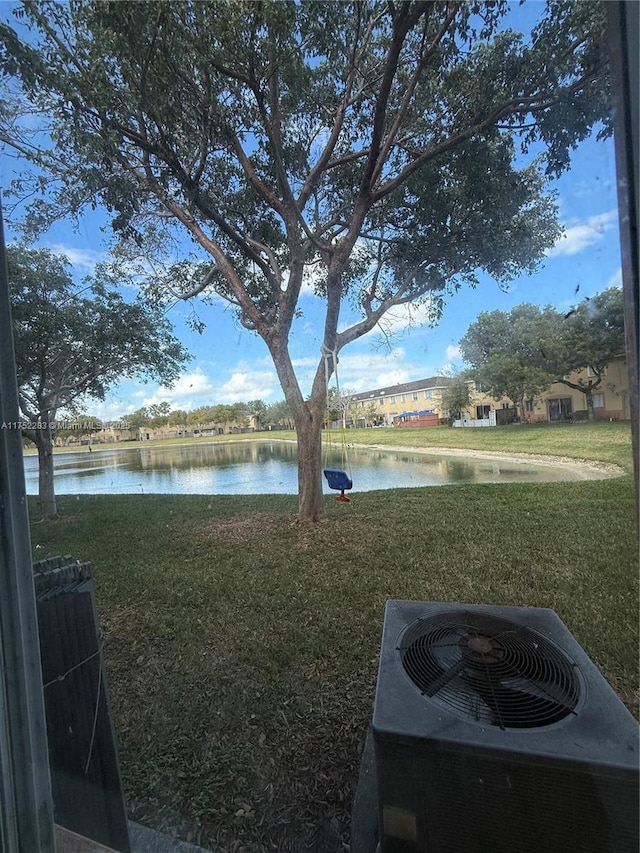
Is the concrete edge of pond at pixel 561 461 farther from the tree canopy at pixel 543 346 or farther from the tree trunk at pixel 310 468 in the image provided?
the tree trunk at pixel 310 468

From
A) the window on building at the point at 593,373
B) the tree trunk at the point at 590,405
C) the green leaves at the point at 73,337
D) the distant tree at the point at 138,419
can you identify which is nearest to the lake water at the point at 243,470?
the distant tree at the point at 138,419

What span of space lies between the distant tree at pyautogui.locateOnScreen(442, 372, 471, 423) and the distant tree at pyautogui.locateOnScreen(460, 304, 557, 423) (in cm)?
7

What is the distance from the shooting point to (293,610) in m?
2.06

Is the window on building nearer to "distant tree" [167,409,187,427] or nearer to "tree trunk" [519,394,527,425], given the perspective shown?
"tree trunk" [519,394,527,425]

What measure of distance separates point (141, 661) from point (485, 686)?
150 centimetres

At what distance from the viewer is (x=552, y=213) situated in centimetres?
108

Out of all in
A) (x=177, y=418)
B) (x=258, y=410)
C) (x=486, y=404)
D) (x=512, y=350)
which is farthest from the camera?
(x=258, y=410)

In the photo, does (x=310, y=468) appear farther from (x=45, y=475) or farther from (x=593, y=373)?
(x=593, y=373)

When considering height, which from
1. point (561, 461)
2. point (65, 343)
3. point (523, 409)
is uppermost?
point (65, 343)

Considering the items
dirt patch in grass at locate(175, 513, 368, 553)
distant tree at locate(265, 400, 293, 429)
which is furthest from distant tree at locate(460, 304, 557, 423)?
dirt patch in grass at locate(175, 513, 368, 553)

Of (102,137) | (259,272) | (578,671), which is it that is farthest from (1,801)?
(259,272)

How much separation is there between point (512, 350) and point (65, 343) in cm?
170

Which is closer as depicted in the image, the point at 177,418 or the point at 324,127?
the point at 177,418

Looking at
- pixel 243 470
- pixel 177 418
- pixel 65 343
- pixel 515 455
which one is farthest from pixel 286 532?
pixel 65 343
